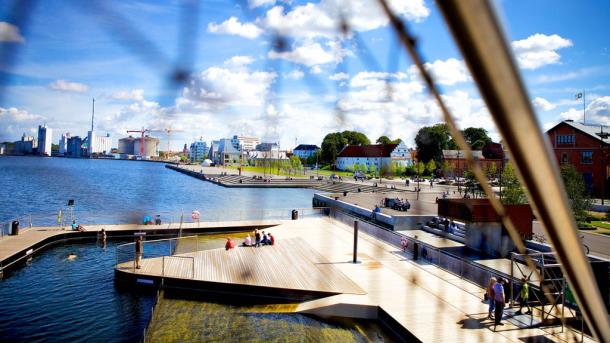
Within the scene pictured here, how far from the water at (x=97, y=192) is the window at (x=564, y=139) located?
24250mm

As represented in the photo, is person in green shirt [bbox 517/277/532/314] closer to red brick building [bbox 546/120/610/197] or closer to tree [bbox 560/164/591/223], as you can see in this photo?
tree [bbox 560/164/591/223]

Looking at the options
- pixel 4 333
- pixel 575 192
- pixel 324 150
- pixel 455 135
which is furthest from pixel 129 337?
pixel 575 192

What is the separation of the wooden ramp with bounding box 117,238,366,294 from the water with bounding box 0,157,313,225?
90.0 inches

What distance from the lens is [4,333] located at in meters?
10.4

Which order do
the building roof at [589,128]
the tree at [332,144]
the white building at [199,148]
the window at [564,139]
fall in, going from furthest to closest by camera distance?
the window at [564,139] < the building roof at [589,128] < the white building at [199,148] < the tree at [332,144]

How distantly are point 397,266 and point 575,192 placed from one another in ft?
46.9

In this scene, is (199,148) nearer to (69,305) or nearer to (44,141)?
(44,141)

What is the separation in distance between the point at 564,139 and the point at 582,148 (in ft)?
4.89

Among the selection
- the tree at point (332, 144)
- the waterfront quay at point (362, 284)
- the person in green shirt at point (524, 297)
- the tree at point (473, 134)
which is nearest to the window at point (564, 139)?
the waterfront quay at point (362, 284)

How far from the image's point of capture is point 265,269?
1481 centimetres

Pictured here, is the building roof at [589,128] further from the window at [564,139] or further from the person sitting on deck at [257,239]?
the person sitting on deck at [257,239]

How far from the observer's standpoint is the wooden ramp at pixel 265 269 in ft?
43.0

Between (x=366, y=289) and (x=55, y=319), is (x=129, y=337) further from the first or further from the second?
(x=366, y=289)

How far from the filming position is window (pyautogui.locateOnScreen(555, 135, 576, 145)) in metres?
34.4
